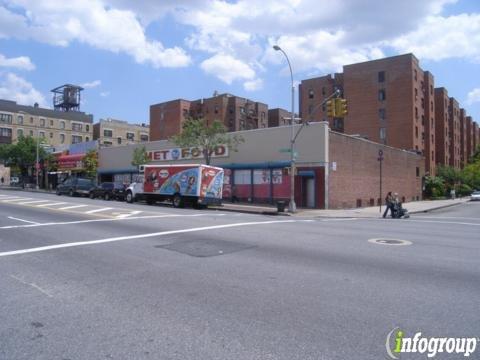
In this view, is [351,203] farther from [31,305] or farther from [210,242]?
[31,305]

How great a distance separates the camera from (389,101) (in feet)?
216

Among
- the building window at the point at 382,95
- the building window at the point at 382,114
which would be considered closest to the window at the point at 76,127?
the building window at the point at 382,95

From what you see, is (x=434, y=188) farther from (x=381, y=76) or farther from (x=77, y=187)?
(x=77, y=187)

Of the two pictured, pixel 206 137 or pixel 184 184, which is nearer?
pixel 184 184

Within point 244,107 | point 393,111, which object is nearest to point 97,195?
point 393,111

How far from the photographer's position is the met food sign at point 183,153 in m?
35.0

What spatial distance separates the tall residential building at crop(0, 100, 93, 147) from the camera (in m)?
98.4

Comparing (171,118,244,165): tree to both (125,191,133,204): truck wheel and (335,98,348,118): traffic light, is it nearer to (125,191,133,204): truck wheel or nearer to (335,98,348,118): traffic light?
(125,191,133,204): truck wheel

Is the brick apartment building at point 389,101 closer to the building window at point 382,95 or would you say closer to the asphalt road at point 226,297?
the building window at point 382,95

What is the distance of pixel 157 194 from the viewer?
29422mm

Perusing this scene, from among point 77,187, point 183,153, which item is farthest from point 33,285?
point 77,187

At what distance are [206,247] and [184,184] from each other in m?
17.6

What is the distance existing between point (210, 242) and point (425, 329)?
6.89 m

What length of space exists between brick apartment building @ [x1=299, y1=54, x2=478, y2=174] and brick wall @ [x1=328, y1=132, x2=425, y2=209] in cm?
2003
